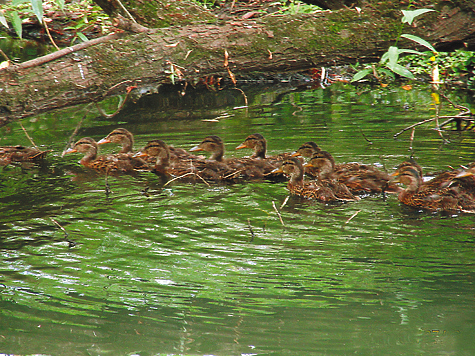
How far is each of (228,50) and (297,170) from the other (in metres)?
1.32

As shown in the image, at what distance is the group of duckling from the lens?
4418 mm

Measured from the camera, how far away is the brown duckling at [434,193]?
4293 millimetres

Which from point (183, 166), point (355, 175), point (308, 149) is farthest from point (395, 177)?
point (183, 166)

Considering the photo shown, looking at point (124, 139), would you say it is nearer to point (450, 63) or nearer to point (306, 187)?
point (306, 187)

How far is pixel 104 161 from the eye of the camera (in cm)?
612

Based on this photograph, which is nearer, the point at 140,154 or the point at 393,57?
the point at 393,57

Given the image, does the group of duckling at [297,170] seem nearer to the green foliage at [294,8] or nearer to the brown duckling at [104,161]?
the brown duckling at [104,161]

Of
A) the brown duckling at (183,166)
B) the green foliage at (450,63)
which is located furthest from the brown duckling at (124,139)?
the green foliage at (450,63)

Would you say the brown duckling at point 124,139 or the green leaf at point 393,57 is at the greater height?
the green leaf at point 393,57

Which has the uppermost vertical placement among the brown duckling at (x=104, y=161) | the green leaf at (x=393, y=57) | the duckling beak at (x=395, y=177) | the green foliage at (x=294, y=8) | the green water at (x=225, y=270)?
the green foliage at (x=294, y=8)

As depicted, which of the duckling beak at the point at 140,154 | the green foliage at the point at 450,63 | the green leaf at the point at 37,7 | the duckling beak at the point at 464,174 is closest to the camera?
the green leaf at the point at 37,7

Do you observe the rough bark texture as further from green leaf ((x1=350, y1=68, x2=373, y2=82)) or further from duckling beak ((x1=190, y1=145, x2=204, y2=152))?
green leaf ((x1=350, y1=68, x2=373, y2=82))

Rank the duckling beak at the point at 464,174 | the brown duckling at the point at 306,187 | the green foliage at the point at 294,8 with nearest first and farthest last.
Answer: the duckling beak at the point at 464,174 < the brown duckling at the point at 306,187 < the green foliage at the point at 294,8

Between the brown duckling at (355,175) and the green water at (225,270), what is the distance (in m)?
0.14
